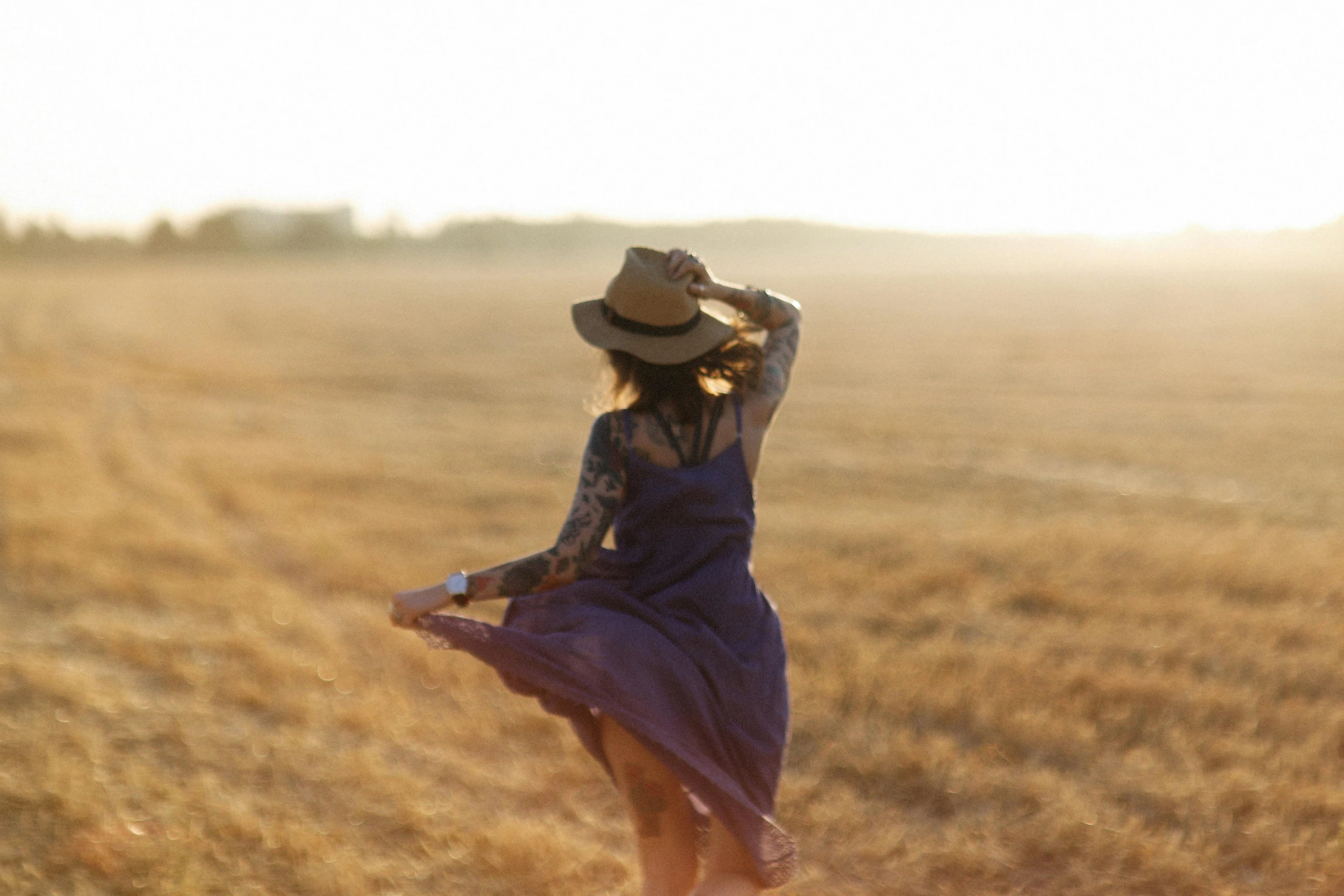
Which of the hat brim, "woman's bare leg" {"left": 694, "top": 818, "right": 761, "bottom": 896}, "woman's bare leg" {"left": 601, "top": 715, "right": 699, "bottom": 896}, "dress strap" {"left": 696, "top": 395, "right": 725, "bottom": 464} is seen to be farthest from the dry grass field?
the hat brim

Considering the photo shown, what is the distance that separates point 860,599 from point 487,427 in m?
9.73

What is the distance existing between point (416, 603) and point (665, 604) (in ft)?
1.96

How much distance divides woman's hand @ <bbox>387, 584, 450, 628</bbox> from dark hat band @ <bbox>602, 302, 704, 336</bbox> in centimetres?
75

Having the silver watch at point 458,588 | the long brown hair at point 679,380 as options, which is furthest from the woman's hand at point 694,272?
the silver watch at point 458,588

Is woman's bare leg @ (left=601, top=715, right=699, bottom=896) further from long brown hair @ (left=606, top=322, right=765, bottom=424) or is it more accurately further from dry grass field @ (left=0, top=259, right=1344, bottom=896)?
dry grass field @ (left=0, top=259, right=1344, bottom=896)

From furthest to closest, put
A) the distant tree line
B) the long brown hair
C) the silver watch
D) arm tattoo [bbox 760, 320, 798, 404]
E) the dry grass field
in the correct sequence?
the distant tree line
the dry grass field
arm tattoo [bbox 760, 320, 798, 404]
the long brown hair
the silver watch

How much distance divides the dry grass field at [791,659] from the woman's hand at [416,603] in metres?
1.54

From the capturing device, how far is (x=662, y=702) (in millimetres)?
2811

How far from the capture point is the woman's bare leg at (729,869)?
2.90m

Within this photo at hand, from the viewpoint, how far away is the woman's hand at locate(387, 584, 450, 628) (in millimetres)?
2758

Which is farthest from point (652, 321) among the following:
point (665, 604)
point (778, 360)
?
point (665, 604)

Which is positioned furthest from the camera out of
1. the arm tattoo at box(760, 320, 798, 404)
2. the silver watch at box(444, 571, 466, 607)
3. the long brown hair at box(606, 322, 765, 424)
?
the arm tattoo at box(760, 320, 798, 404)

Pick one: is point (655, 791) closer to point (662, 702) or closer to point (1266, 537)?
point (662, 702)

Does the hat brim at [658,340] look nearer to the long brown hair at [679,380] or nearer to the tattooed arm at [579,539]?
the long brown hair at [679,380]
